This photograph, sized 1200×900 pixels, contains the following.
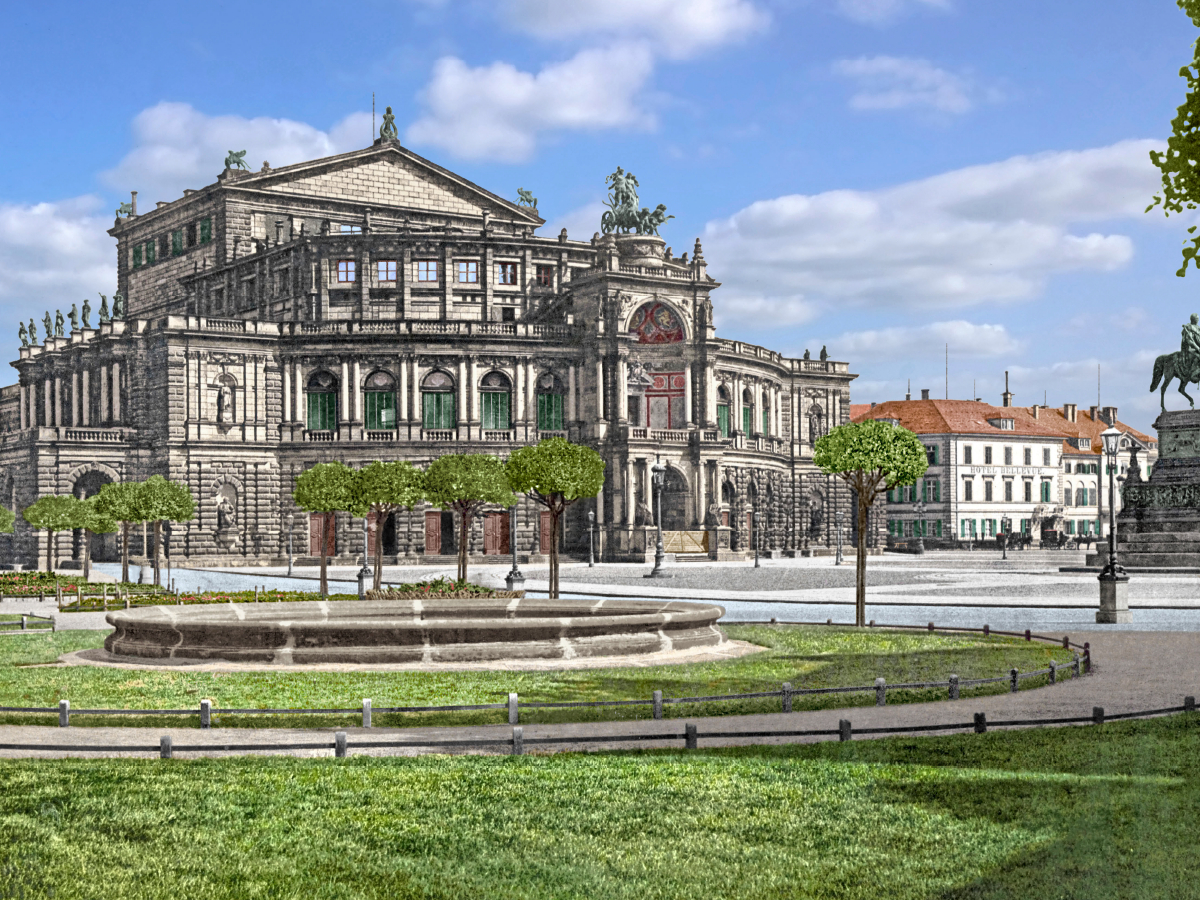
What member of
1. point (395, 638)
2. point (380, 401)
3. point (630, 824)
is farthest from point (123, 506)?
point (630, 824)

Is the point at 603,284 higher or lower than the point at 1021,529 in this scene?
higher

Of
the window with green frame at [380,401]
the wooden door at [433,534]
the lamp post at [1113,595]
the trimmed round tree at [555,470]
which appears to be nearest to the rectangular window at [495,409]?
the window with green frame at [380,401]

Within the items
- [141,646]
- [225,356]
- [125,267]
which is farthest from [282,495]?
[141,646]

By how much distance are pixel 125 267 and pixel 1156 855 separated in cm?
10883

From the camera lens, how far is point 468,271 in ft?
291

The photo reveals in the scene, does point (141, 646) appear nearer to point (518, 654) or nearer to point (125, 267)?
point (518, 654)

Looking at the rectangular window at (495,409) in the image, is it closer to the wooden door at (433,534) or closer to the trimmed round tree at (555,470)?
the wooden door at (433,534)

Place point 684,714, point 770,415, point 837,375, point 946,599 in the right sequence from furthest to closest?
point 837,375 → point 770,415 → point 946,599 → point 684,714

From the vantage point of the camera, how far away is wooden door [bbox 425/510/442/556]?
82.1 meters

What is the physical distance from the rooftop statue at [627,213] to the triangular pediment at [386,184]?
726cm

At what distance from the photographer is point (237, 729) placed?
55.9 ft

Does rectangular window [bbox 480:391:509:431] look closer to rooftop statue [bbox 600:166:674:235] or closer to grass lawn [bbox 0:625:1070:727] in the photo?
rooftop statue [bbox 600:166:674:235]

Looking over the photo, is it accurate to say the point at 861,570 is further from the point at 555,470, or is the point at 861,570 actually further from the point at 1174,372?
the point at 1174,372

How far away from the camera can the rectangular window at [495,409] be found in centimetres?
8575
